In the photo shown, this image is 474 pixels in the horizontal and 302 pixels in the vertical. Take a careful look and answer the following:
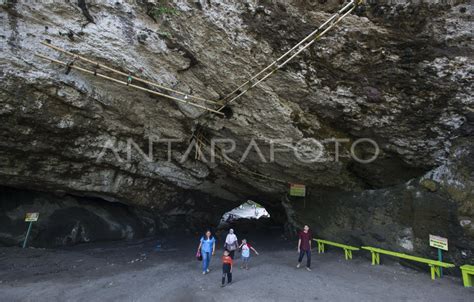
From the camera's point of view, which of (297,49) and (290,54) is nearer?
(297,49)

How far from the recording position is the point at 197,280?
7809 mm

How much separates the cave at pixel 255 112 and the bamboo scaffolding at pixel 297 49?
0.05 metres

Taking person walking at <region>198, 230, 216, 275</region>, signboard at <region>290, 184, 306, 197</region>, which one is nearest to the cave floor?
person walking at <region>198, 230, 216, 275</region>

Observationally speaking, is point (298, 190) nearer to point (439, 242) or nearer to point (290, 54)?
point (439, 242)

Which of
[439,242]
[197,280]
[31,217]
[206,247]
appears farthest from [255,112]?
[31,217]

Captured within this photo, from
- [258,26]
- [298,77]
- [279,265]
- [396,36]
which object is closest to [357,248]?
[279,265]

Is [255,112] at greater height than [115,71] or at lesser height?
lesser

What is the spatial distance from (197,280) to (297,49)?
282 inches

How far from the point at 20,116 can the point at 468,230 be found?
13684 millimetres

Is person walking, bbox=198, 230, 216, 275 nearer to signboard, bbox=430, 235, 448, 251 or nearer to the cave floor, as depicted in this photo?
the cave floor

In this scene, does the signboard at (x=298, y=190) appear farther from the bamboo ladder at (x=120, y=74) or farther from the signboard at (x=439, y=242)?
the bamboo ladder at (x=120, y=74)

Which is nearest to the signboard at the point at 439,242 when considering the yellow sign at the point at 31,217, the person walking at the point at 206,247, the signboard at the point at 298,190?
the signboard at the point at 298,190

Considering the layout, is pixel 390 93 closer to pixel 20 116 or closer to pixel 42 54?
pixel 42 54

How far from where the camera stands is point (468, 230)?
732cm
